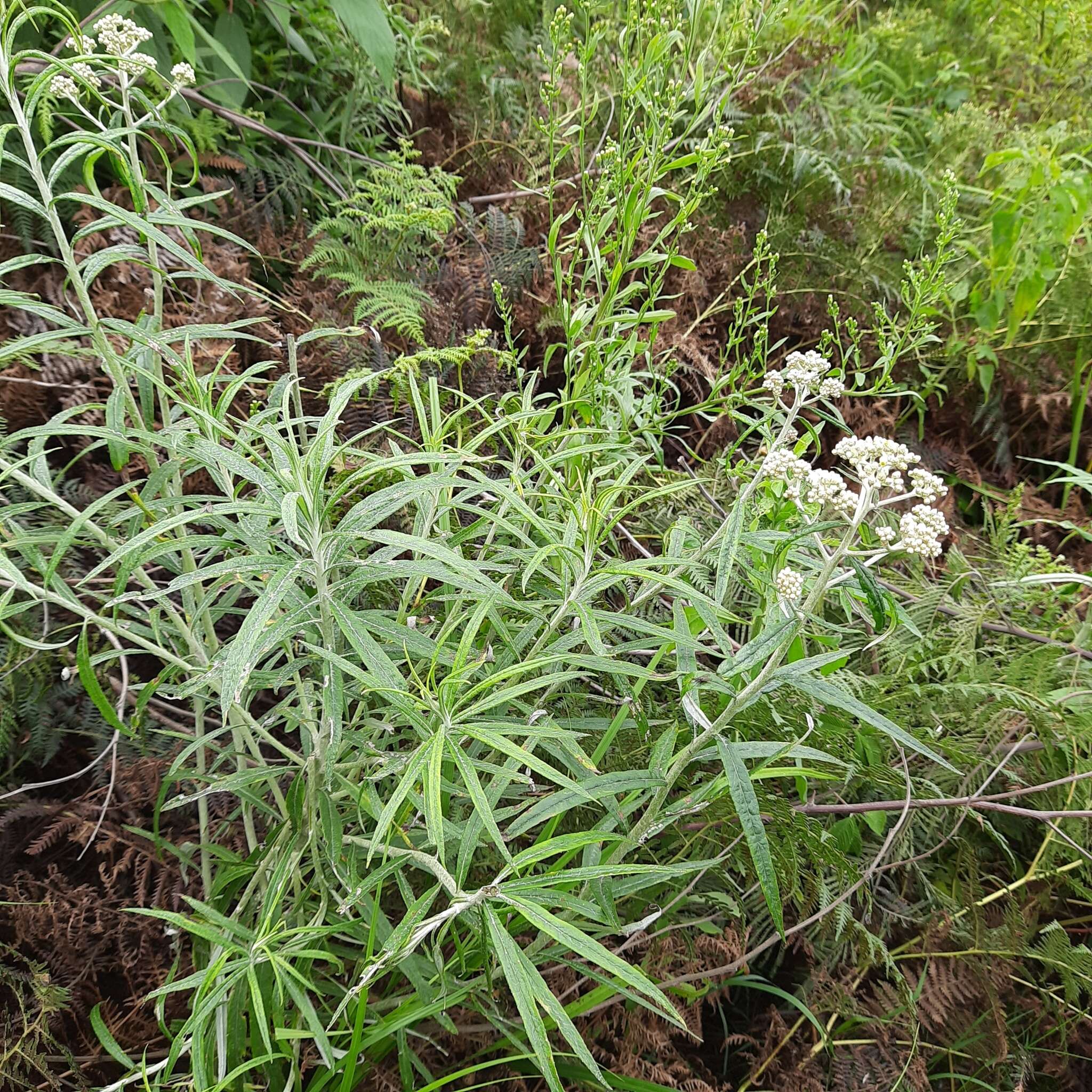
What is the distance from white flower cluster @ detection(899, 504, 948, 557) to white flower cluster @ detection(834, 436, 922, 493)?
34 mm

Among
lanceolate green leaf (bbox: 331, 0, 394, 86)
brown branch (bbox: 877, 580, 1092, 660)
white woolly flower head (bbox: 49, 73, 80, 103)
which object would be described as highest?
white woolly flower head (bbox: 49, 73, 80, 103)

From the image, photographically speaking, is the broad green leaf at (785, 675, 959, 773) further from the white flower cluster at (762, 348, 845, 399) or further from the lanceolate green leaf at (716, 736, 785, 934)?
the white flower cluster at (762, 348, 845, 399)

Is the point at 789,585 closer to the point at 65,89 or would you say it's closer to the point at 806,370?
the point at 806,370

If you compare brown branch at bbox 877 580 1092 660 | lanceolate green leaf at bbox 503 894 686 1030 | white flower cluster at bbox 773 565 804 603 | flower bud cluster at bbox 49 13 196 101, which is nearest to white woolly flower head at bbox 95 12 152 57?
flower bud cluster at bbox 49 13 196 101

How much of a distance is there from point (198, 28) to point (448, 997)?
1.98 m

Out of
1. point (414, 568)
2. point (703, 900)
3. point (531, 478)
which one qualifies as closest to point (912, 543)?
point (414, 568)

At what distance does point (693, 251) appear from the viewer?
247 centimetres

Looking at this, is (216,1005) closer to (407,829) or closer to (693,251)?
(407,829)

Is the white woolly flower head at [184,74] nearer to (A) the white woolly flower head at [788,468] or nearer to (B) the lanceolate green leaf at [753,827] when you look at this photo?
(A) the white woolly flower head at [788,468]

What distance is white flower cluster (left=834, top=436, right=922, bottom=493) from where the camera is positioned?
85 centimetres

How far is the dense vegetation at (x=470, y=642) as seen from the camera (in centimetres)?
91

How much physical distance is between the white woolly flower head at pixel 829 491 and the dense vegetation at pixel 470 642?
0.03 meters

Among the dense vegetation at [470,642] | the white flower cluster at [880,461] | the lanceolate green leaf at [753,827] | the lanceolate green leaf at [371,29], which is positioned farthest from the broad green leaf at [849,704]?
the lanceolate green leaf at [371,29]

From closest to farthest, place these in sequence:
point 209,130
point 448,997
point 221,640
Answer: point 448,997 < point 221,640 < point 209,130
